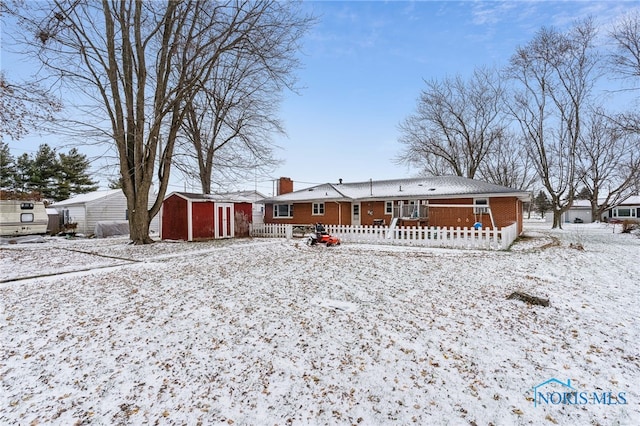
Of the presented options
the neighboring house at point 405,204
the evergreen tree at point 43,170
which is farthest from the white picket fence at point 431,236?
the evergreen tree at point 43,170

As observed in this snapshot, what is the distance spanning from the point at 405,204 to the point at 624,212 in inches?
1697

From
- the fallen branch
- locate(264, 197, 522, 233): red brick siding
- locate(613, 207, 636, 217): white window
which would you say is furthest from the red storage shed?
locate(613, 207, 636, 217): white window

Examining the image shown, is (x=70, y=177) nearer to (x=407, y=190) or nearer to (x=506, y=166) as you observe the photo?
(x=407, y=190)

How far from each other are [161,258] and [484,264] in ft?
32.9

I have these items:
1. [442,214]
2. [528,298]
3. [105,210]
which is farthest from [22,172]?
[528,298]

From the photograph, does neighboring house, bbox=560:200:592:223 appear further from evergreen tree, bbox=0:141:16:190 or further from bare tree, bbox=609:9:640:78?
evergreen tree, bbox=0:141:16:190

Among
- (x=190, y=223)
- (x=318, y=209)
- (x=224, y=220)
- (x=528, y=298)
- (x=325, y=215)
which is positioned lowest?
(x=528, y=298)

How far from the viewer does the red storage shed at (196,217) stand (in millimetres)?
16531

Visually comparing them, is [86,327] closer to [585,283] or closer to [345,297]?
[345,297]

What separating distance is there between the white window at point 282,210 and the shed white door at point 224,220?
6.17 meters

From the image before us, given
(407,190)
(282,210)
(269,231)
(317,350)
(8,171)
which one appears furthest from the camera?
(8,171)

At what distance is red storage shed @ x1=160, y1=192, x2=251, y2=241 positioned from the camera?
1653 cm

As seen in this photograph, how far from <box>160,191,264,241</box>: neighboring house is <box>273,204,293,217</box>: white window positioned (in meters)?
5.43

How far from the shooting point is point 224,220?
17812mm
